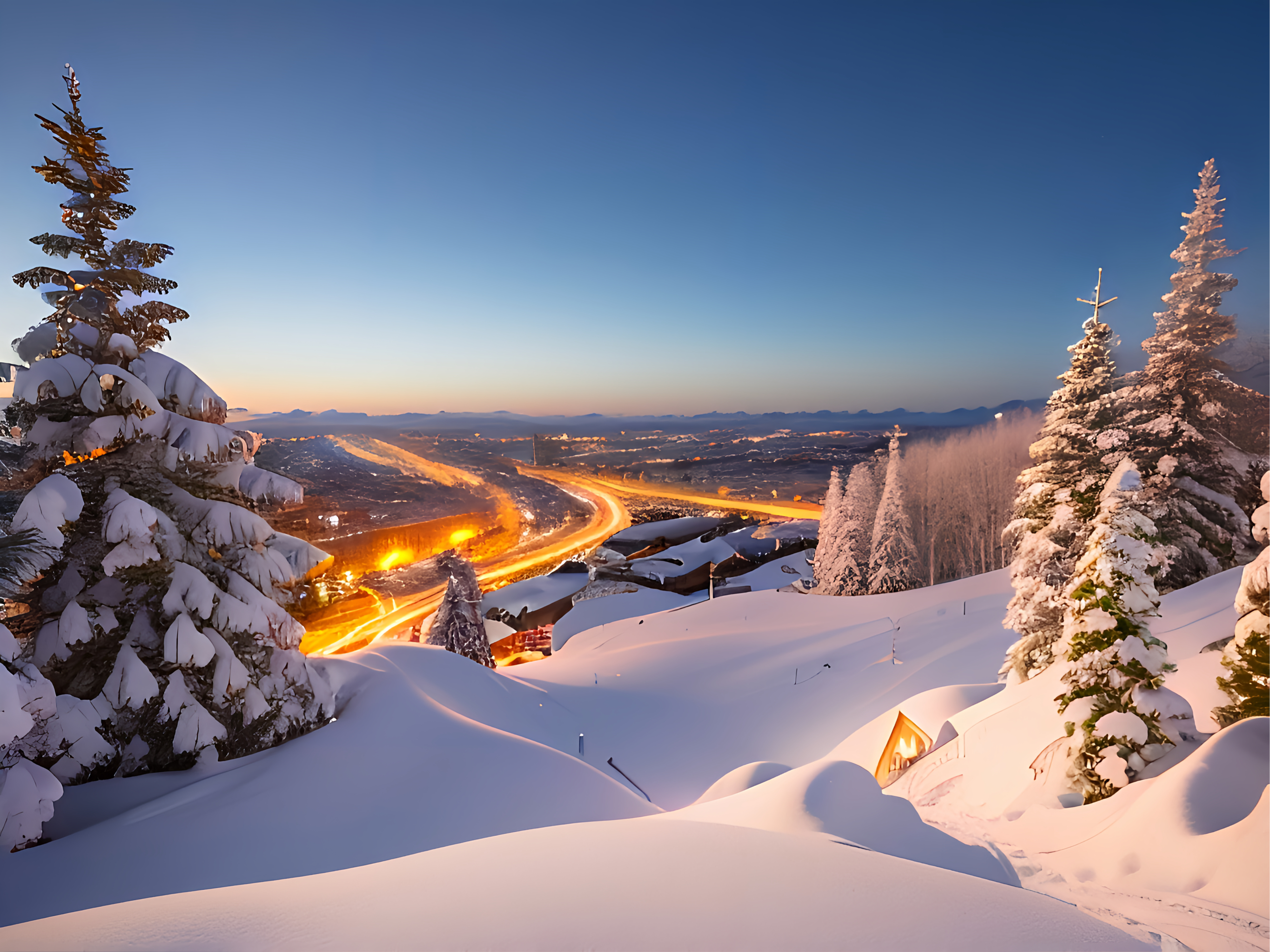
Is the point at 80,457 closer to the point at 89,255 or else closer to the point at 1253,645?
the point at 89,255

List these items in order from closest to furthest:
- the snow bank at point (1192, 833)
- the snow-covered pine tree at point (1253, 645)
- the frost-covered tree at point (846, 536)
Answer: the snow bank at point (1192, 833) → the snow-covered pine tree at point (1253, 645) → the frost-covered tree at point (846, 536)

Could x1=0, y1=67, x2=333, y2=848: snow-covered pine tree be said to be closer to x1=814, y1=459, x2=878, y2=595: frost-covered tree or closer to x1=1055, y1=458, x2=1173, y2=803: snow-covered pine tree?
x1=1055, y1=458, x2=1173, y2=803: snow-covered pine tree

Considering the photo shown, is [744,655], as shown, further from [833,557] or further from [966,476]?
[966,476]

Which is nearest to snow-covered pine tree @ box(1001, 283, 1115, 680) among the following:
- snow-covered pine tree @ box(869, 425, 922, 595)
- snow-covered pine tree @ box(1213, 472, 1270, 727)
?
snow-covered pine tree @ box(1213, 472, 1270, 727)

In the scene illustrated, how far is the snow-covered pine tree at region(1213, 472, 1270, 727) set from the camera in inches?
229

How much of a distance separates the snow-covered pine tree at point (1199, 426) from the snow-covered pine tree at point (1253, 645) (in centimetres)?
799

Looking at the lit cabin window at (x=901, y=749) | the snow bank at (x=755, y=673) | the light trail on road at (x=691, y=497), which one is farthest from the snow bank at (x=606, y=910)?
the light trail on road at (x=691, y=497)

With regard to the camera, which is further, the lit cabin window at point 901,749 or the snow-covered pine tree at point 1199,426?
the snow-covered pine tree at point 1199,426

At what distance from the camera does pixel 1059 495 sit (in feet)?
36.6

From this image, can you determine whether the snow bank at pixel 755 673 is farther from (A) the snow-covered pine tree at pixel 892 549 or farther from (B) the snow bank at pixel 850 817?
(B) the snow bank at pixel 850 817

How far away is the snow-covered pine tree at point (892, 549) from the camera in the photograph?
86.3ft

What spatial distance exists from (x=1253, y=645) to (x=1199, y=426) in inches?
431

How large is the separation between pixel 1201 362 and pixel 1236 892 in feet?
49.8

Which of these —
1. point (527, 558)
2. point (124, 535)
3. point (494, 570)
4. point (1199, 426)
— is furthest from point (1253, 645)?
point (527, 558)
